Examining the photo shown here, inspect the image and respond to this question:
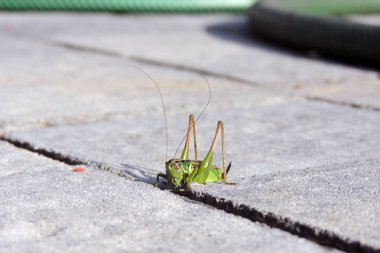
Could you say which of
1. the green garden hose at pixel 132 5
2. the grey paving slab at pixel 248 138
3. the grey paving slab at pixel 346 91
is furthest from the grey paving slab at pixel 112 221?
the green garden hose at pixel 132 5

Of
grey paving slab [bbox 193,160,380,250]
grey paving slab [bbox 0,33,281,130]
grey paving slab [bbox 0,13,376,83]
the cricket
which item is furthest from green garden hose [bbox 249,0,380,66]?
the cricket

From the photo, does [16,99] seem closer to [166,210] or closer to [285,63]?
[166,210]

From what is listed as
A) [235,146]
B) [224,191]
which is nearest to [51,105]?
[235,146]

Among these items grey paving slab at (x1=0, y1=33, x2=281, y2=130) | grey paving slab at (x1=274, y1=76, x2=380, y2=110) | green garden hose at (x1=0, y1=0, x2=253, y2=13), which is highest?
grey paving slab at (x1=274, y1=76, x2=380, y2=110)

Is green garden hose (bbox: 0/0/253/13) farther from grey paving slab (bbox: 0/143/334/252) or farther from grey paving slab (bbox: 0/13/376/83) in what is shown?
grey paving slab (bbox: 0/143/334/252)

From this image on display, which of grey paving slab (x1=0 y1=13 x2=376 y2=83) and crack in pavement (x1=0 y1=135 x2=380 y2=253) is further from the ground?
crack in pavement (x1=0 y1=135 x2=380 y2=253)

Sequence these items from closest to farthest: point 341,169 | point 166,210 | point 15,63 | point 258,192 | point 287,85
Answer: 1. point 166,210
2. point 258,192
3. point 341,169
4. point 287,85
5. point 15,63
